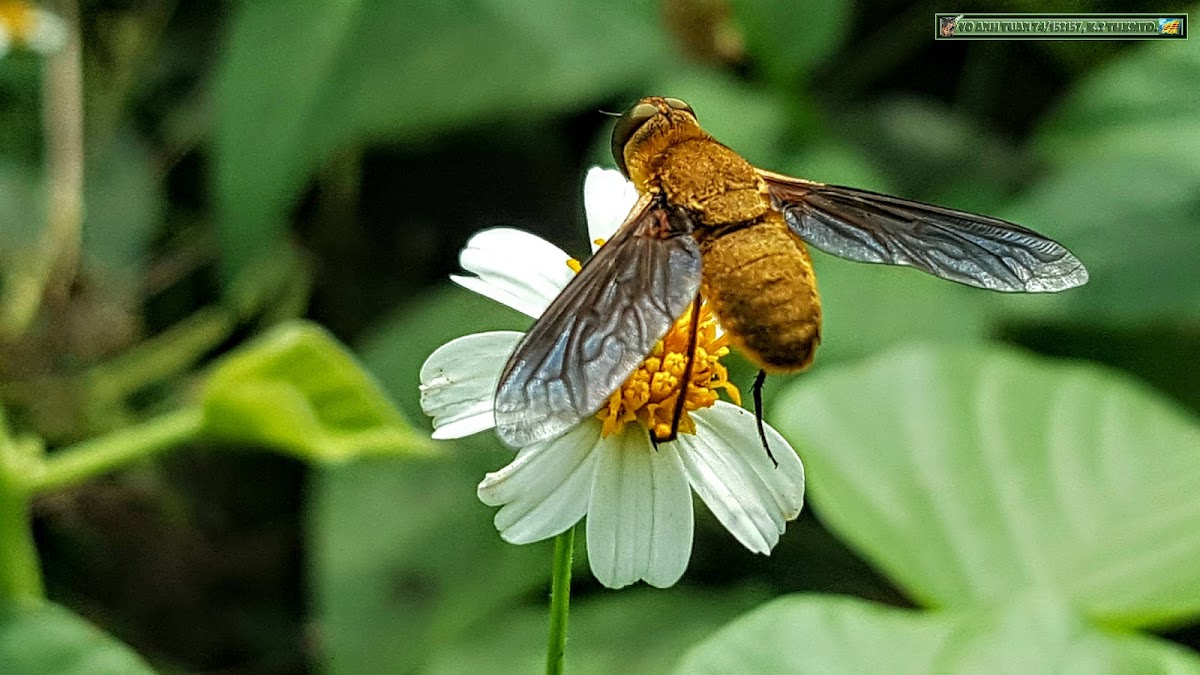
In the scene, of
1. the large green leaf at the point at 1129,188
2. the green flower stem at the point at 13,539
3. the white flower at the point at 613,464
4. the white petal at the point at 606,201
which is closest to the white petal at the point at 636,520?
the white flower at the point at 613,464

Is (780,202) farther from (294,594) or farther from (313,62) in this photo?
(294,594)

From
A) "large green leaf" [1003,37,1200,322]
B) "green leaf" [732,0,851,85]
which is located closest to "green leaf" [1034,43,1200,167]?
"large green leaf" [1003,37,1200,322]

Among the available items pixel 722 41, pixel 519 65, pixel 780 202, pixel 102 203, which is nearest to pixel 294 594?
pixel 102 203

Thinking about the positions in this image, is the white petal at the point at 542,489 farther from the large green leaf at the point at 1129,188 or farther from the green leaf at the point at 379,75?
the large green leaf at the point at 1129,188

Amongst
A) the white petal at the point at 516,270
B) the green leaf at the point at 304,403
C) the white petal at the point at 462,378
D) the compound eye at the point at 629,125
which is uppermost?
the compound eye at the point at 629,125

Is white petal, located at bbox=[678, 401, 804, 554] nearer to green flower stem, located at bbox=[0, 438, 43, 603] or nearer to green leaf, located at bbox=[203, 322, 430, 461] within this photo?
green leaf, located at bbox=[203, 322, 430, 461]

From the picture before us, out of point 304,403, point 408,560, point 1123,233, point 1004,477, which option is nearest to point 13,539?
point 304,403

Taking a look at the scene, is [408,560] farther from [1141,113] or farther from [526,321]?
[1141,113]
